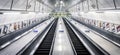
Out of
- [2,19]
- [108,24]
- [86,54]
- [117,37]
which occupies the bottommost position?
[86,54]

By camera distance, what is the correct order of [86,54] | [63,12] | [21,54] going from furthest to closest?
[63,12], [86,54], [21,54]

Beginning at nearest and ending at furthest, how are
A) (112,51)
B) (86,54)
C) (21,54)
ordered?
1. (21,54)
2. (112,51)
3. (86,54)

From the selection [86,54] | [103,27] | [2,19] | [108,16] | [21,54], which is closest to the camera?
[21,54]

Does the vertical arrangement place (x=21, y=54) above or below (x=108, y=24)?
below

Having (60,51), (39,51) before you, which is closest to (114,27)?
(60,51)

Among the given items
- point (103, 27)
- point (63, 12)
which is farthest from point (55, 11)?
point (103, 27)

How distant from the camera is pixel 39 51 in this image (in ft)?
24.9

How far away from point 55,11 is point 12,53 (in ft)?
145

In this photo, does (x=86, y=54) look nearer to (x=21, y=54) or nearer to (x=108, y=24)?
(x=21, y=54)

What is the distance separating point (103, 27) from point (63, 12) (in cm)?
3804

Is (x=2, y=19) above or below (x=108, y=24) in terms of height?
above

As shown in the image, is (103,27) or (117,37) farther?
(103,27)

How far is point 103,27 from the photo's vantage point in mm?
11500

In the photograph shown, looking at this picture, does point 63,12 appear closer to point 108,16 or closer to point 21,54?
point 108,16
